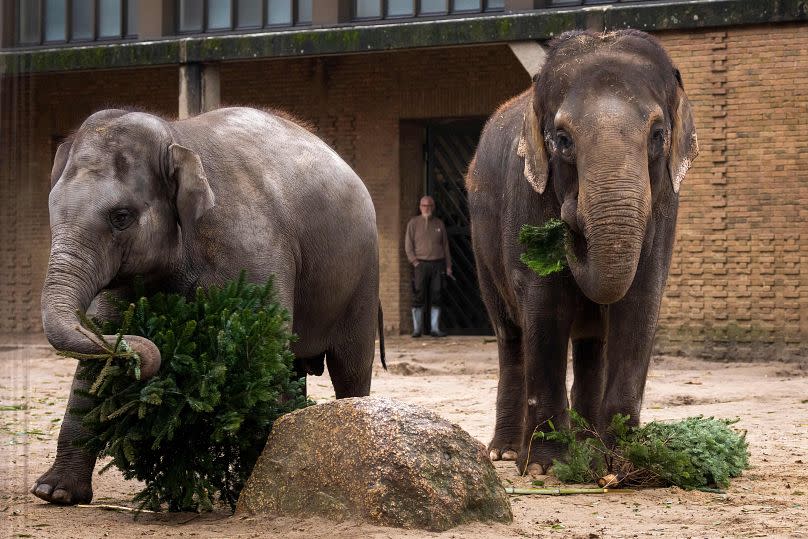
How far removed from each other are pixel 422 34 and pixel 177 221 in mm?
12697

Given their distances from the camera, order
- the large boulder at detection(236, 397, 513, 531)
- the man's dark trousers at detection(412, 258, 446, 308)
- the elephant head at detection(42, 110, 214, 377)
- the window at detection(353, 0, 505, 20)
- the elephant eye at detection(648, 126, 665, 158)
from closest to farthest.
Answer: the large boulder at detection(236, 397, 513, 531) → the elephant head at detection(42, 110, 214, 377) → the elephant eye at detection(648, 126, 665, 158) → the window at detection(353, 0, 505, 20) → the man's dark trousers at detection(412, 258, 446, 308)

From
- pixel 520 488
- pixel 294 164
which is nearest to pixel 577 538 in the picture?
pixel 520 488

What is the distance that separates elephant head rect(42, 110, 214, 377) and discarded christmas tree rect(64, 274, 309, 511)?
0.72ft

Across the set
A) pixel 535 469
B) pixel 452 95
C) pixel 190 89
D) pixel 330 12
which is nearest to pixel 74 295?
pixel 535 469

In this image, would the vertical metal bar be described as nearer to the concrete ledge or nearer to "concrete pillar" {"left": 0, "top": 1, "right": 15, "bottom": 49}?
the concrete ledge

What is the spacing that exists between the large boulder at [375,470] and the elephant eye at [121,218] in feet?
3.77

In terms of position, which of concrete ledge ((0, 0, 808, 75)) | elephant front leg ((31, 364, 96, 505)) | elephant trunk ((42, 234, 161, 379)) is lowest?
elephant front leg ((31, 364, 96, 505))

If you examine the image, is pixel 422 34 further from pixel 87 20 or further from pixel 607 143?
pixel 607 143

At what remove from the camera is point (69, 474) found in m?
6.63

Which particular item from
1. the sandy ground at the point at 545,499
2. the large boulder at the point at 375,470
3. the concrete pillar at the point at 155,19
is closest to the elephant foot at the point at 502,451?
the sandy ground at the point at 545,499

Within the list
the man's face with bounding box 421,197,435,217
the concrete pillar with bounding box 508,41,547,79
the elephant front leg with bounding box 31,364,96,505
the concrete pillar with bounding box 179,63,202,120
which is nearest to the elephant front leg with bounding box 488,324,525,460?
the elephant front leg with bounding box 31,364,96,505

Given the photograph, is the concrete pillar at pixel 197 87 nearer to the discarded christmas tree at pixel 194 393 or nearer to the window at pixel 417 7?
the window at pixel 417 7

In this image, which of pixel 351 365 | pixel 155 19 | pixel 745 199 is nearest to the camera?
pixel 351 365

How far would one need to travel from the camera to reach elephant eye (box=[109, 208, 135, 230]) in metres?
6.29
